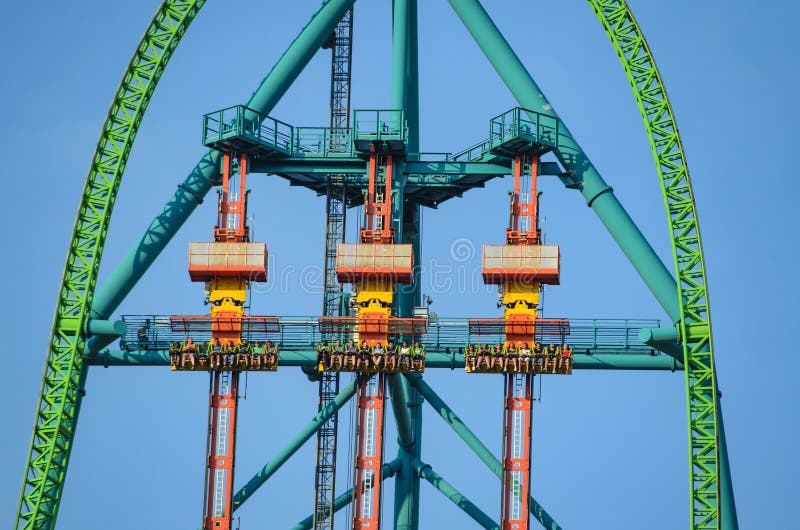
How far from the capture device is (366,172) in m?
130

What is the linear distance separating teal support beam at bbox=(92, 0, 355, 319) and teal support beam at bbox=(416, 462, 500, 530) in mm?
17894

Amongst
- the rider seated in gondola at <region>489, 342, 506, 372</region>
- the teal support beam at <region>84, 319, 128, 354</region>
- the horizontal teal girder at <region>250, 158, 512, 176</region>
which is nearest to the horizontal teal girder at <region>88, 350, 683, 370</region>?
the teal support beam at <region>84, 319, 128, 354</region>

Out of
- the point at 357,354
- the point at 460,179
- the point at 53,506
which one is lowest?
the point at 53,506

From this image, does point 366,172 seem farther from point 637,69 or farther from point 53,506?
point 53,506

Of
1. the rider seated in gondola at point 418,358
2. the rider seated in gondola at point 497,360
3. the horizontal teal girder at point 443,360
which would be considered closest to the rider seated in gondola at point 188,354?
the horizontal teal girder at point 443,360

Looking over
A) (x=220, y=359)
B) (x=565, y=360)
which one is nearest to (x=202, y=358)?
(x=220, y=359)

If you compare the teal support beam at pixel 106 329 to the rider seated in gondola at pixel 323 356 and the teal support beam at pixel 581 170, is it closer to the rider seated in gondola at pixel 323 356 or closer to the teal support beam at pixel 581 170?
the rider seated in gondola at pixel 323 356

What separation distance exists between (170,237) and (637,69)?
81.9ft

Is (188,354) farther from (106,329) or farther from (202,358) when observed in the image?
(106,329)

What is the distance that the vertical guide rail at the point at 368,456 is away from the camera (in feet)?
397

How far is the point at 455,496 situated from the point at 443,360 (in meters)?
8.42

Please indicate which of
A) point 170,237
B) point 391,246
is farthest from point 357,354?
point 170,237

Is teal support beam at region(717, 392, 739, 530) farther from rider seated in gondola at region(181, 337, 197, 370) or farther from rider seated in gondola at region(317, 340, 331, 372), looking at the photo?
rider seated in gondola at region(181, 337, 197, 370)

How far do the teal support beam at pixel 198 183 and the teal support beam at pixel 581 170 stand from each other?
7.07 meters
